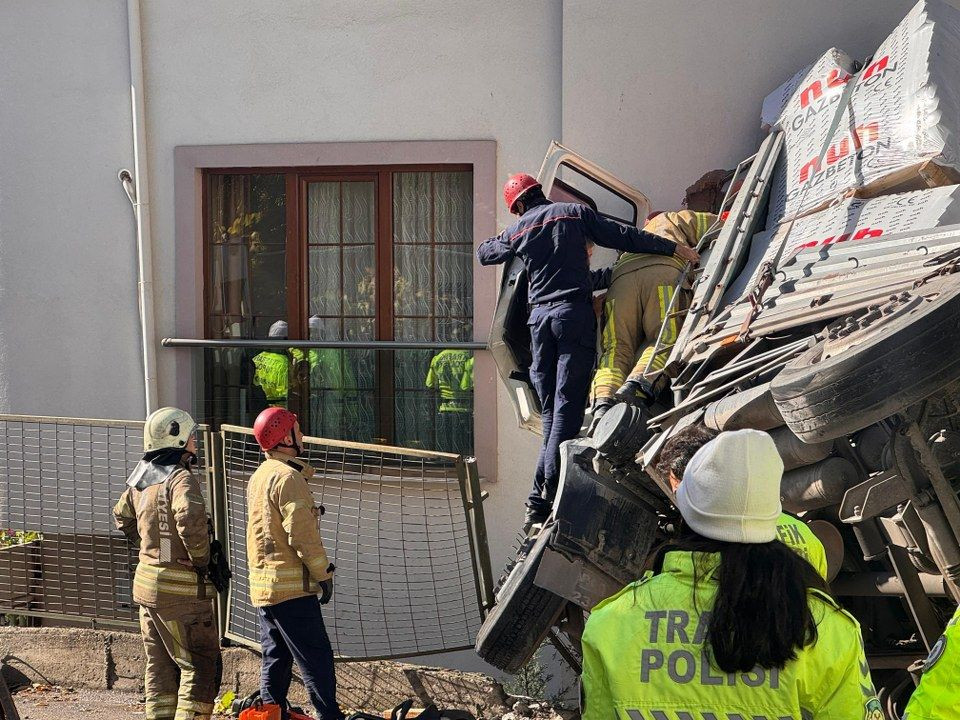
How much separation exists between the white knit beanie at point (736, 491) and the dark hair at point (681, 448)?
1748 millimetres

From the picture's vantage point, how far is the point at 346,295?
780 centimetres

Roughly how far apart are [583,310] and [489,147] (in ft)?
6.92

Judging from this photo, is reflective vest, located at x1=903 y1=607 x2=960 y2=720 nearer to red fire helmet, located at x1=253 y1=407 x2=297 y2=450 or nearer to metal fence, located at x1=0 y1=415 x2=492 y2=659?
red fire helmet, located at x1=253 y1=407 x2=297 y2=450

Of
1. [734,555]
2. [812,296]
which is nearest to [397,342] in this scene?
[812,296]

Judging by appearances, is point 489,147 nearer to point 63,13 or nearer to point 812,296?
point 63,13

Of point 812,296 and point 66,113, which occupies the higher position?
point 66,113

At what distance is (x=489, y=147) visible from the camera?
7.26m

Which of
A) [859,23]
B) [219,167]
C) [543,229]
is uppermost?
[859,23]

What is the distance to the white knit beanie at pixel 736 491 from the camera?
2160 mm

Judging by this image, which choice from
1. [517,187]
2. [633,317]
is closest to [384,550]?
[633,317]

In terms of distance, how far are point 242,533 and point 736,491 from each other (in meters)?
4.79

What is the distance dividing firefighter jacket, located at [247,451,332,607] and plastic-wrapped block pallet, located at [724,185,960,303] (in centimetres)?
210

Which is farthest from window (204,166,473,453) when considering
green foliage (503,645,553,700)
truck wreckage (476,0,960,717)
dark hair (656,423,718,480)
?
dark hair (656,423,718,480)

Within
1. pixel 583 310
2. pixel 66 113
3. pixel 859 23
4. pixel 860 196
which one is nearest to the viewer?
pixel 860 196
